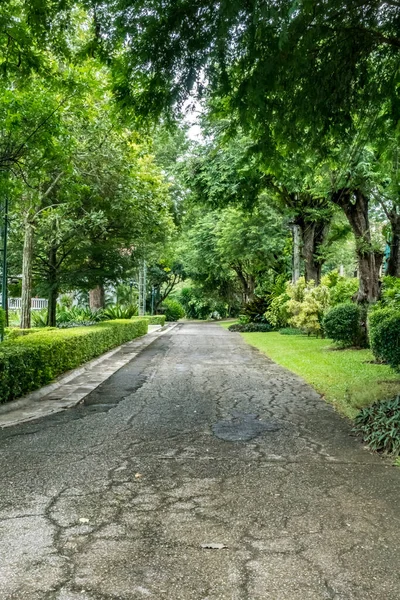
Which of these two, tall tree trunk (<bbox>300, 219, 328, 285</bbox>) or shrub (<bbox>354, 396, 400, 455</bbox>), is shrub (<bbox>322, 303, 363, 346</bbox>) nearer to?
tall tree trunk (<bbox>300, 219, 328, 285</bbox>)

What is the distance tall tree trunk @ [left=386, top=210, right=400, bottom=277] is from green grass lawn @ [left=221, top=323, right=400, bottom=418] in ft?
7.92

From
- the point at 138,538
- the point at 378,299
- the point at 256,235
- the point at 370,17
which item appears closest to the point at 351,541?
the point at 138,538

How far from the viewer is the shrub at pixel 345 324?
48.5ft

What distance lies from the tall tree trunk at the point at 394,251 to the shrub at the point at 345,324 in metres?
1.45

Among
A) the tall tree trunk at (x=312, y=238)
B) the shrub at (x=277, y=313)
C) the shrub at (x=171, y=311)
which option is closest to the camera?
the tall tree trunk at (x=312, y=238)

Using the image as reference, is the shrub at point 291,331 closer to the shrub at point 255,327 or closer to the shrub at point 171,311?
the shrub at point 255,327

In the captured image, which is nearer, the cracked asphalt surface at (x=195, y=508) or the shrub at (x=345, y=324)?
the cracked asphalt surface at (x=195, y=508)

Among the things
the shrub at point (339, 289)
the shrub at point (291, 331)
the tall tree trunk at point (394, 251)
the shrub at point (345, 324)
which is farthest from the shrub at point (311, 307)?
the tall tree trunk at point (394, 251)

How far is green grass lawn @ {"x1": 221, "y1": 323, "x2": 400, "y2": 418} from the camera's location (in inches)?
275

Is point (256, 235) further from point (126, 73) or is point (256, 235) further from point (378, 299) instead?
point (126, 73)

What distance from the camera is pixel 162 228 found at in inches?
731

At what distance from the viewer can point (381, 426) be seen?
552 cm

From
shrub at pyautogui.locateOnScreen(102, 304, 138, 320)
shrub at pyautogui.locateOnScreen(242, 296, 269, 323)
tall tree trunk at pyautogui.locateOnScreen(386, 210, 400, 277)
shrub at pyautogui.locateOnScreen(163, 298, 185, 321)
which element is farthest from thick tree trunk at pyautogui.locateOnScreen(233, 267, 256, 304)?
tall tree trunk at pyautogui.locateOnScreen(386, 210, 400, 277)

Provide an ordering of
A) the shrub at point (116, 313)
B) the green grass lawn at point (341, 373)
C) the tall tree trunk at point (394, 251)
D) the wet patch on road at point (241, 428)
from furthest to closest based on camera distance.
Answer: the shrub at point (116, 313) < the tall tree trunk at point (394, 251) < the green grass lawn at point (341, 373) < the wet patch on road at point (241, 428)
